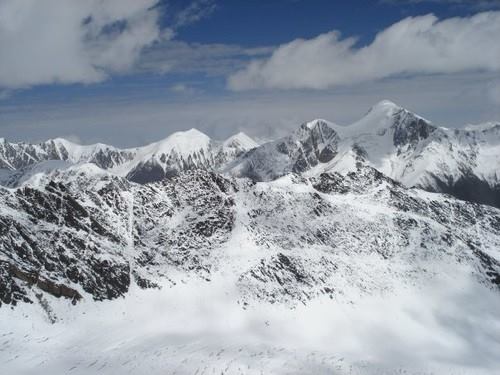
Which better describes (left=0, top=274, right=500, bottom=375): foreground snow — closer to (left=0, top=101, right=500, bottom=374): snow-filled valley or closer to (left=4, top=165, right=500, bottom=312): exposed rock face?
(left=0, top=101, right=500, bottom=374): snow-filled valley

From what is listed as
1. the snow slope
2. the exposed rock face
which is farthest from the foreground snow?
the exposed rock face

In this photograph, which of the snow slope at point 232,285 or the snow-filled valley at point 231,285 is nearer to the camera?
the snow-filled valley at point 231,285

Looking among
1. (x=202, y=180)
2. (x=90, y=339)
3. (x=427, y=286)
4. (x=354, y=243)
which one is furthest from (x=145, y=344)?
(x=427, y=286)

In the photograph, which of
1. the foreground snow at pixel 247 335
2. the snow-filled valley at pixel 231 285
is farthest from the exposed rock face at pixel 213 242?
the foreground snow at pixel 247 335

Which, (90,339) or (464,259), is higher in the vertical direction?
(90,339)

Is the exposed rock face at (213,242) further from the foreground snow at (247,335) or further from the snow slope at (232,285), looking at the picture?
the foreground snow at (247,335)

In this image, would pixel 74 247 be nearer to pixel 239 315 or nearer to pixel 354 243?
pixel 239 315
